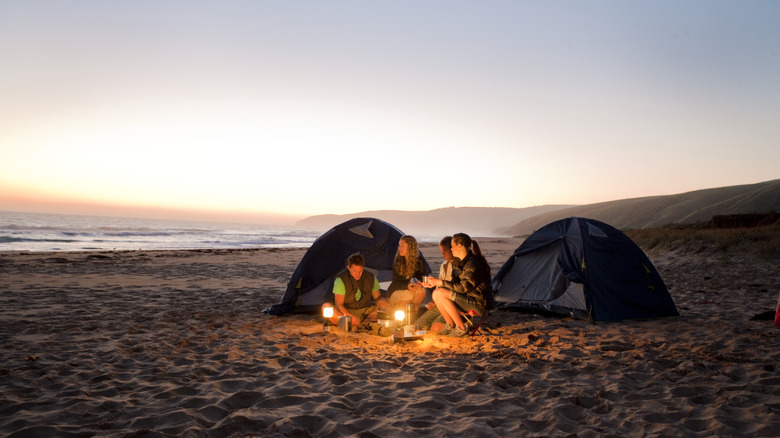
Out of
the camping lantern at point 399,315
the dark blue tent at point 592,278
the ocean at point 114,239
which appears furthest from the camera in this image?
the ocean at point 114,239

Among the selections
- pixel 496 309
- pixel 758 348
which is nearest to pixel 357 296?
pixel 496 309

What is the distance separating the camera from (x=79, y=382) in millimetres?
4098

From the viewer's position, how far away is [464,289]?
6.15m

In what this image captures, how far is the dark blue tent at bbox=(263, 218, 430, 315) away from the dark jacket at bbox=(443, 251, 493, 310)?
5.81 feet

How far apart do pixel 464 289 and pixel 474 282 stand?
0.60 ft

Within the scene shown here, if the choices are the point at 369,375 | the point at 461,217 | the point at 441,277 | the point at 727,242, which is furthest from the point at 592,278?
the point at 461,217

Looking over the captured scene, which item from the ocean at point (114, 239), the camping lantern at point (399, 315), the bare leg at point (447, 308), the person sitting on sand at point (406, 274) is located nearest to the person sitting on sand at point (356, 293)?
the person sitting on sand at point (406, 274)

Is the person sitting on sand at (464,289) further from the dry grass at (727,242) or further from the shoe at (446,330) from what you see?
the dry grass at (727,242)

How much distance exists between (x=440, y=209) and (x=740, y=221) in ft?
519

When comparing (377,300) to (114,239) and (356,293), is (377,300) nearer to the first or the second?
(356,293)

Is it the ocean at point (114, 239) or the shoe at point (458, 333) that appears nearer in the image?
the shoe at point (458, 333)

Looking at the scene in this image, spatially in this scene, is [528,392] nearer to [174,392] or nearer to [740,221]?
[174,392]

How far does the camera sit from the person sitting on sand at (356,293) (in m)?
6.45

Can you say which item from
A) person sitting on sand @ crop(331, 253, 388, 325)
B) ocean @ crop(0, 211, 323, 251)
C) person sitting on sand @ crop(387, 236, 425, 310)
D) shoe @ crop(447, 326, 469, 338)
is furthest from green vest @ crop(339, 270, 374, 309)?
ocean @ crop(0, 211, 323, 251)
